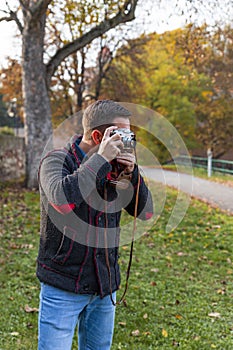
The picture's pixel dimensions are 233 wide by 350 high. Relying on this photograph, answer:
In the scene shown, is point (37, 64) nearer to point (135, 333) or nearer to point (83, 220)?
point (135, 333)

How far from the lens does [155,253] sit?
6953 millimetres

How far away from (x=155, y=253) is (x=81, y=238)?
507 cm

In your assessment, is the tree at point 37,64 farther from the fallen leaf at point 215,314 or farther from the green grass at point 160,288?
the fallen leaf at point 215,314

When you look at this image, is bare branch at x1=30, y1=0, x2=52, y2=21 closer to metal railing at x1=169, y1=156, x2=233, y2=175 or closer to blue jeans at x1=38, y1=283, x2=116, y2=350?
metal railing at x1=169, y1=156, x2=233, y2=175

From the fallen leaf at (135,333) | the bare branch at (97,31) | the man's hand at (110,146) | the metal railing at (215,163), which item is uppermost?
the bare branch at (97,31)

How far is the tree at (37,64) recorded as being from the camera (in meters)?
10.9

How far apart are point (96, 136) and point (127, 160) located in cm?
→ 19

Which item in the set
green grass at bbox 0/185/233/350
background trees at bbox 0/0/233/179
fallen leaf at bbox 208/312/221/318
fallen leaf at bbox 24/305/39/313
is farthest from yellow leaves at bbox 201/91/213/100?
fallen leaf at bbox 24/305/39/313

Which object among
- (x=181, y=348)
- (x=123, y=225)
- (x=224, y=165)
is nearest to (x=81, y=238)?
(x=123, y=225)

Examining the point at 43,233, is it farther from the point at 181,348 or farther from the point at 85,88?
the point at 85,88

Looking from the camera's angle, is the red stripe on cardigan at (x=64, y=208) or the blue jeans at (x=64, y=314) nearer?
the red stripe on cardigan at (x=64, y=208)

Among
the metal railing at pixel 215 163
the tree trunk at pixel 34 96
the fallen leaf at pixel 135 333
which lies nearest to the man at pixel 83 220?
the metal railing at pixel 215 163

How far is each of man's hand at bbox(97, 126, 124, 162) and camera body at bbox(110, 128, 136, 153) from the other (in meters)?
0.02

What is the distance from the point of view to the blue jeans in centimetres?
203
